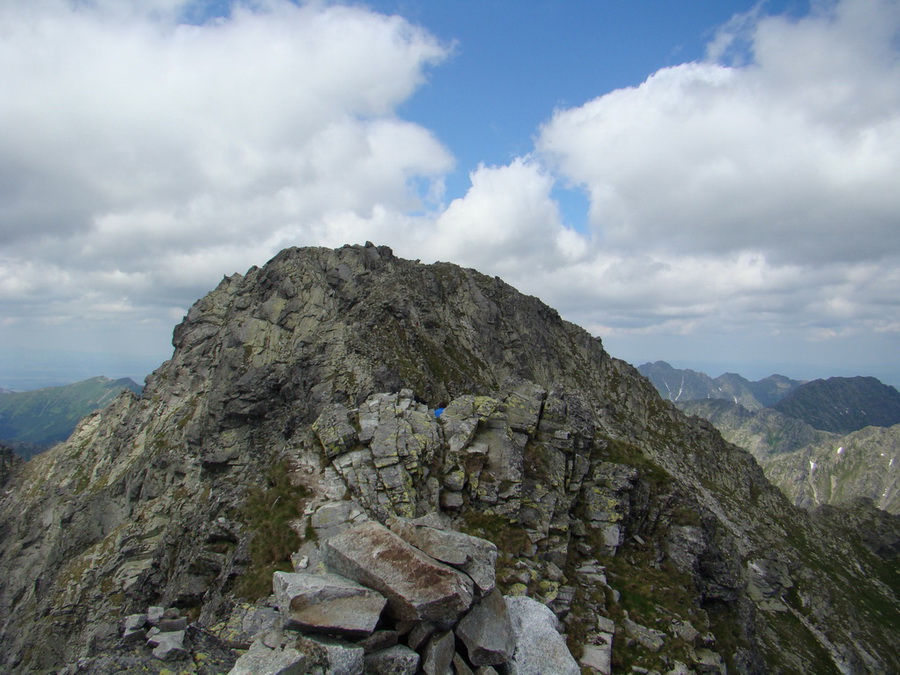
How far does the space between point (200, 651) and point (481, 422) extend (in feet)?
69.9

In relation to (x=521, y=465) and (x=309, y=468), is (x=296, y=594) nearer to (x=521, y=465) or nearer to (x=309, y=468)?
(x=309, y=468)

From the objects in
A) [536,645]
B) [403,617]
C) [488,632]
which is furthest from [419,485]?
[403,617]

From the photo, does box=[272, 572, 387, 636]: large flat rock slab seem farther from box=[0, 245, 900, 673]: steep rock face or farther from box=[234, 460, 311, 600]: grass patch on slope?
box=[234, 460, 311, 600]: grass patch on slope

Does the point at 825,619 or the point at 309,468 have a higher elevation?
the point at 309,468

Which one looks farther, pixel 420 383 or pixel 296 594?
pixel 420 383

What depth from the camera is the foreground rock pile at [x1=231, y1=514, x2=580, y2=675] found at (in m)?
11.7

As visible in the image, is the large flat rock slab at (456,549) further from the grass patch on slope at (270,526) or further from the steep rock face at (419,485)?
the grass patch on slope at (270,526)

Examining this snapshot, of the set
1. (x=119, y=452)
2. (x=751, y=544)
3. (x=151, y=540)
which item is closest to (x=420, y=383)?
(x=151, y=540)

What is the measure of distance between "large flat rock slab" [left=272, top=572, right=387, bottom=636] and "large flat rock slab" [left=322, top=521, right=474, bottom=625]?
41cm

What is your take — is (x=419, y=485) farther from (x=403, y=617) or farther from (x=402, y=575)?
(x=403, y=617)

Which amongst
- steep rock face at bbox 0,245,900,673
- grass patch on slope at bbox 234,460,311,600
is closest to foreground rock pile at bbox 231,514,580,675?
steep rock face at bbox 0,245,900,673

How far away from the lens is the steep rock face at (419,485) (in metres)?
24.7

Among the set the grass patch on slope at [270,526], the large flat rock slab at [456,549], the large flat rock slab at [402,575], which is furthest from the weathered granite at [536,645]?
the grass patch on slope at [270,526]

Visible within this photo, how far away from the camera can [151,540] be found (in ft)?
194
